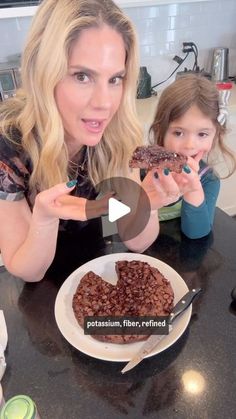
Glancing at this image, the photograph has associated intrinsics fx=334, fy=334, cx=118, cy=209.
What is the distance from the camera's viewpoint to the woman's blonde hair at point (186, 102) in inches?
48.9

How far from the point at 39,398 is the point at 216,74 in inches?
99.2

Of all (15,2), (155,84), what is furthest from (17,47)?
(155,84)

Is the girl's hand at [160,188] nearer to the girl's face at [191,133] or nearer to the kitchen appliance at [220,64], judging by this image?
the girl's face at [191,133]

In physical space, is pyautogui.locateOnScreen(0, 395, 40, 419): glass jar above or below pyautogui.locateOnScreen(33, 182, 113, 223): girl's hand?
below

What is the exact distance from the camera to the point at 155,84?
2.58 m

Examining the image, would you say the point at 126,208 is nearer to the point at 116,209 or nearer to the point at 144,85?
the point at 116,209

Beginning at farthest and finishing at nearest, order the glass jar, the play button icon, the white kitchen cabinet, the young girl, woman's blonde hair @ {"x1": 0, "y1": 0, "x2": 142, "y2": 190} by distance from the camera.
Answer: the white kitchen cabinet → the young girl → the play button icon → woman's blonde hair @ {"x1": 0, "y1": 0, "x2": 142, "y2": 190} → the glass jar

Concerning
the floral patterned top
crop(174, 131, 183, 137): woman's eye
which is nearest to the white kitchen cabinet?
crop(174, 131, 183, 137): woman's eye

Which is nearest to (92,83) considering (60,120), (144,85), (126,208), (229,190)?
(60,120)

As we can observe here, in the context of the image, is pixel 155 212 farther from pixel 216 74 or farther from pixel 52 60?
pixel 216 74

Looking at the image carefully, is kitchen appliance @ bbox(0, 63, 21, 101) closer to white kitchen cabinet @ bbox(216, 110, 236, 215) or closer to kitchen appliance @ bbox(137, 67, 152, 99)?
kitchen appliance @ bbox(137, 67, 152, 99)

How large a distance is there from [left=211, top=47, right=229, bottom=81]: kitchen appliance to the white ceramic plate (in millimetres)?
2102

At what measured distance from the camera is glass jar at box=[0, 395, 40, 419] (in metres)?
0.50

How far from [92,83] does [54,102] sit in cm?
12
